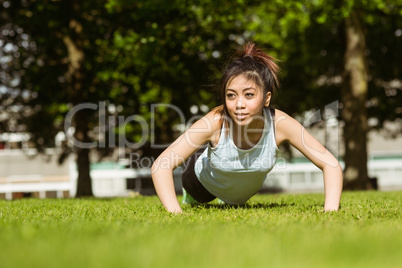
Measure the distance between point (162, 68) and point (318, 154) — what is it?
1392 centimetres

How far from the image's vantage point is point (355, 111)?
16719 mm

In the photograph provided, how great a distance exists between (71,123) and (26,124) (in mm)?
2042

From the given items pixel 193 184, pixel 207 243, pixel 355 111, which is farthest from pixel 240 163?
pixel 355 111

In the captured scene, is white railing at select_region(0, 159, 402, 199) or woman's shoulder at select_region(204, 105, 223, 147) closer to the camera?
woman's shoulder at select_region(204, 105, 223, 147)

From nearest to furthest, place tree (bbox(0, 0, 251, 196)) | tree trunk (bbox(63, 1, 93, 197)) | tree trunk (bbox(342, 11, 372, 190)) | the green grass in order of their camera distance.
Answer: the green grass < tree (bbox(0, 0, 251, 196)) < tree trunk (bbox(342, 11, 372, 190)) < tree trunk (bbox(63, 1, 93, 197))

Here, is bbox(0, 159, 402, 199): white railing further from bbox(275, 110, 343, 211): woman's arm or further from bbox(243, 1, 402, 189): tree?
bbox(275, 110, 343, 211): woman's arm

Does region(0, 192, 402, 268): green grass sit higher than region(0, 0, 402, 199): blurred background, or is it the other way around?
region(0, 0, 402, 199): blurred background

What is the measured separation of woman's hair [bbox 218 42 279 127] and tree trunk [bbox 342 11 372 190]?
37.9 feet

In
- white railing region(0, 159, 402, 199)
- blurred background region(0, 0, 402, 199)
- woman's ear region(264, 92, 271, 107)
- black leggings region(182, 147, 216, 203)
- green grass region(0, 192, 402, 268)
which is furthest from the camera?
white railing region(0, 159, 402, 199)

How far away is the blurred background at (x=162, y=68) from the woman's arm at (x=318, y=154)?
10.2 metres

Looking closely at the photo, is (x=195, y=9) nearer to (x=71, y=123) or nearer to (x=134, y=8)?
(x=134, y=8)

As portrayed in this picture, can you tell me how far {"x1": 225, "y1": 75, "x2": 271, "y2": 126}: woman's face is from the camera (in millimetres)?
5242

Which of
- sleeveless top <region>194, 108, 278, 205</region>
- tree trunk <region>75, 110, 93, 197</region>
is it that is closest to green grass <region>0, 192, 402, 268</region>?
sleeveless top <region>194, 108, 278, 205</region>

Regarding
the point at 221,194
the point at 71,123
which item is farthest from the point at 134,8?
the point at 221,194
